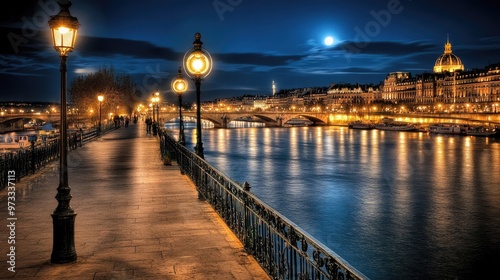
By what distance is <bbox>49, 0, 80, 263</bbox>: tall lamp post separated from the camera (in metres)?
7.73

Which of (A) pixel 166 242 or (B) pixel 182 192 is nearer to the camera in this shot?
(A) pixel 166 242

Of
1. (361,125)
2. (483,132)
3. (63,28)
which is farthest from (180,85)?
(361,125)

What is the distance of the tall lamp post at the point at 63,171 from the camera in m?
7.73

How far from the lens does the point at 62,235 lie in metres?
7.73

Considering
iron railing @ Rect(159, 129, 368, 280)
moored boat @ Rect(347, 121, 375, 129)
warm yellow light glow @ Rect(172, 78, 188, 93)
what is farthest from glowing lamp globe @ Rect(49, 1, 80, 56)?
moored boat @ Rect(347, 121, 375, 129)

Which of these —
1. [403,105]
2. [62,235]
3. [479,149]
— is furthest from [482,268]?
[403,105]

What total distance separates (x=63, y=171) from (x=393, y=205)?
2255 cm

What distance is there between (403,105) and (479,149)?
406ft

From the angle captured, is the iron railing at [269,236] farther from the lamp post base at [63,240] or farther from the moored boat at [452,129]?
the moored boat at [452,129]

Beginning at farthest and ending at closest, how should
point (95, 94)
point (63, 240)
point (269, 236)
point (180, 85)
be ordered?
point (95, 94)
point (180, 85)
point (63, 240)
point (269, 236)

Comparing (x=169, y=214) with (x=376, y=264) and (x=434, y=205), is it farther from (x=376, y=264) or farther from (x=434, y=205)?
(x=434, y=205)

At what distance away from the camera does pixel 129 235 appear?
9516mm

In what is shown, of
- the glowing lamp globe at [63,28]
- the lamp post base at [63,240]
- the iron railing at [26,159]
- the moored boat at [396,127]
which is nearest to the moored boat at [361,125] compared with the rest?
the moored boat at [396,127]

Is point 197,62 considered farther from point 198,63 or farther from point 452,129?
point 452,129
